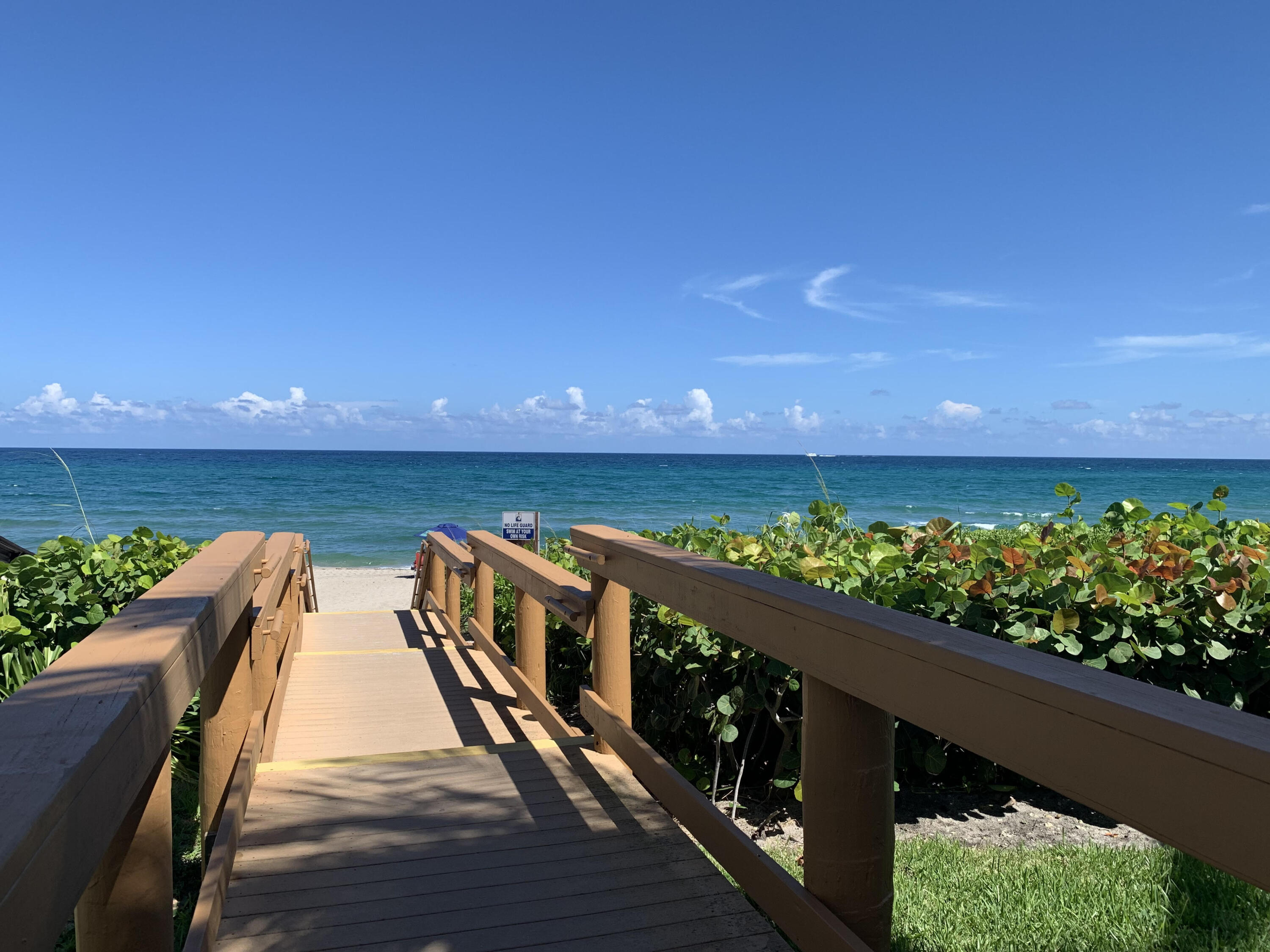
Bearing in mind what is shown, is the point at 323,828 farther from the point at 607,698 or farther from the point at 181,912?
the point at 181,912

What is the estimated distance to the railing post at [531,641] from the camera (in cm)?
382

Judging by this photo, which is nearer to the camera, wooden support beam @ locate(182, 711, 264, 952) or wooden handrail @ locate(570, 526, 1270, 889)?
wooden handrail @ locate(570, 526, 1270, 889)

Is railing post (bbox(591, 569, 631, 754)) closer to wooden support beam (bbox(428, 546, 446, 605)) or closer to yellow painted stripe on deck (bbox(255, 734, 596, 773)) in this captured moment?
yellow painted stripe on deck (bbox(255, 734, 596, 773))

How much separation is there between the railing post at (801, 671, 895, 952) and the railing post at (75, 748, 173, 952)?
1.15m

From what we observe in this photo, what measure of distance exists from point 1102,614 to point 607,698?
1.96 meters

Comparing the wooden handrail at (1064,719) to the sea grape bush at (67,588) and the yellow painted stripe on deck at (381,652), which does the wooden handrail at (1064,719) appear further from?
the yellow painted stripe on deck at (381,652)

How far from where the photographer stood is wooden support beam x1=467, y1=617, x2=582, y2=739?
11.0ft

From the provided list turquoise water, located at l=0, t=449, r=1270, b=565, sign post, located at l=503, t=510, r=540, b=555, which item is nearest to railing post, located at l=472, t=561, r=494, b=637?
sign post, located at l=503, t=510, r=540, b=555

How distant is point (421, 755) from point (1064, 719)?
2587mm

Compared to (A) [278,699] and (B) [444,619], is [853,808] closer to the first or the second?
(A) [278,699]

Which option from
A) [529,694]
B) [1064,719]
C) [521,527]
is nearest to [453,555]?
[529,694]

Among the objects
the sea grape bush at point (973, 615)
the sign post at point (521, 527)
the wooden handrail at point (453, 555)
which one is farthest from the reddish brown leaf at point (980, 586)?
the sign post at point (521, 527)

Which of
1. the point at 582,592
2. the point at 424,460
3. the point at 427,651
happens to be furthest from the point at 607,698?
the point at 424,460

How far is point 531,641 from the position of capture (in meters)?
3.91
